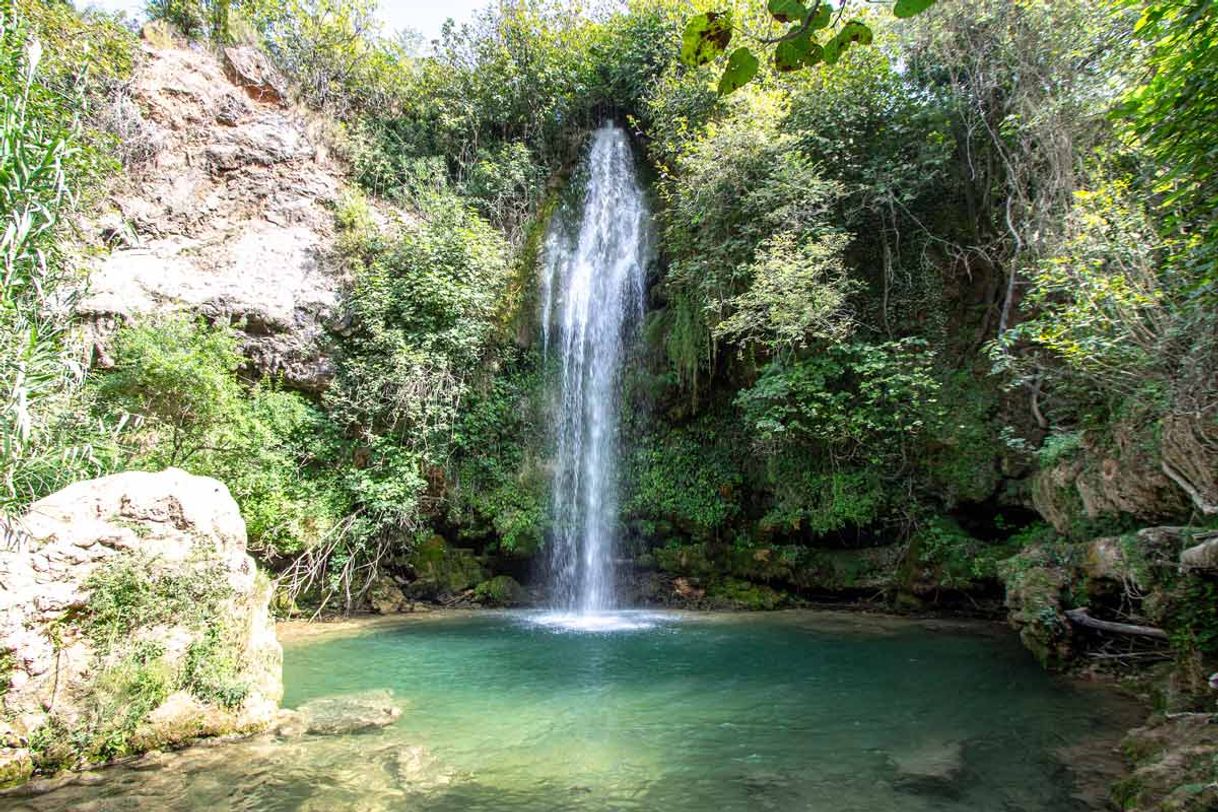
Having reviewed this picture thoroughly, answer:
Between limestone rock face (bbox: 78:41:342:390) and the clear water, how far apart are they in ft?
23.8

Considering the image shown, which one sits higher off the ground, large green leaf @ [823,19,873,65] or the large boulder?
large green leaf @ [823,19,873,65]

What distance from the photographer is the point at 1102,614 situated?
6621 millimetres

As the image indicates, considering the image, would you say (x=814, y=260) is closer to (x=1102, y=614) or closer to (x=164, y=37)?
(x=1102, y=614)

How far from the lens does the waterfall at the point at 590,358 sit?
11914 mm

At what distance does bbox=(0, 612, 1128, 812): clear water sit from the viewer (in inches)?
165

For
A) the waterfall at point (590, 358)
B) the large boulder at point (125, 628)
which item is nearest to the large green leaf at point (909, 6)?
the large boulder at point (125, 628)

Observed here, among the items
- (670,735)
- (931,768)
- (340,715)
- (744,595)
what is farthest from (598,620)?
(931,768)

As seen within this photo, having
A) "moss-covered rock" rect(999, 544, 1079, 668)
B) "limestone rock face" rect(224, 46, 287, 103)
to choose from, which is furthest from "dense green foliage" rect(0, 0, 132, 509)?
"limestone rock face" rect(224, 46, 287, 103)

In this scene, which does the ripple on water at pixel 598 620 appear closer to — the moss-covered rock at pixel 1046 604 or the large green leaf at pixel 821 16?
the moss-covered rock at pixel 1046 604

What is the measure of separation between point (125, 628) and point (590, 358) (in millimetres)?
9249

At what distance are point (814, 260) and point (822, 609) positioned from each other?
229 inches

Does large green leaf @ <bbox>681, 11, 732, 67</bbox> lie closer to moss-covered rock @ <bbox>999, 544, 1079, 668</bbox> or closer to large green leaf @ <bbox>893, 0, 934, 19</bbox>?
large green leaf @ <bbox>893, 0, 934, 19</bbox>

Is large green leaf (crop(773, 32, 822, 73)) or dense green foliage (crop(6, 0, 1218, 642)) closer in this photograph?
large green leaf (crop(773, 32, 822, 73))

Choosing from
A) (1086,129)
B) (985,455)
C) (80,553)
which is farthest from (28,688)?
(1086,129)
